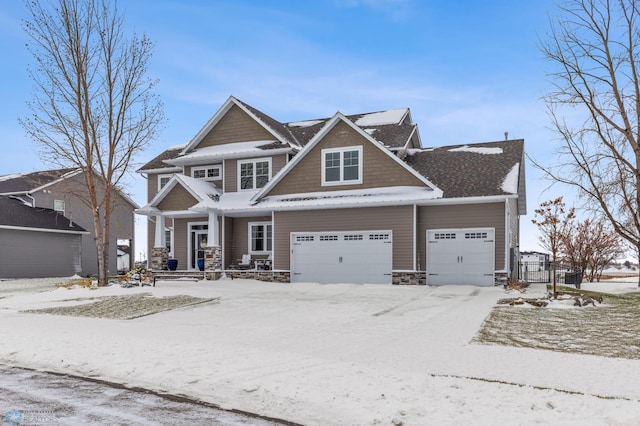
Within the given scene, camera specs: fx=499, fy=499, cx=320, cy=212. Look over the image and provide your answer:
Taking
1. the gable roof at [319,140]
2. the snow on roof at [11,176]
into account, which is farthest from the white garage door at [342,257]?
the snow on roof at [11,176]

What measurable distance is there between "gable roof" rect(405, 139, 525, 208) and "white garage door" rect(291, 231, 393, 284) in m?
3.56

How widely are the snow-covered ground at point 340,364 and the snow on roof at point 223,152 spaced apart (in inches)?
516

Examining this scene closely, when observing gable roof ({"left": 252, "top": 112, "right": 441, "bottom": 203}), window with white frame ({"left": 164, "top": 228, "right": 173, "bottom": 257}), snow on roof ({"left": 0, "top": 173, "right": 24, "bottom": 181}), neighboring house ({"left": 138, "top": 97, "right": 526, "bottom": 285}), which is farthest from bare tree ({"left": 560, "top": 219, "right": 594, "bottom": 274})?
snow on roof ({"left": 0, "top": 173, "right": 24, "bottom": 181})

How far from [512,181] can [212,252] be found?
13943 mm

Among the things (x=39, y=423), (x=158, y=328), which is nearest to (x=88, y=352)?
(x=158, y=328)

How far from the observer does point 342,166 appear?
22219 millimetres

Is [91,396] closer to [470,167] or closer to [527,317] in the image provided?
[527,317]

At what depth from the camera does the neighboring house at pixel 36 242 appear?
97.3ft

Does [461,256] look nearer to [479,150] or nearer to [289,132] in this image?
[479,150]

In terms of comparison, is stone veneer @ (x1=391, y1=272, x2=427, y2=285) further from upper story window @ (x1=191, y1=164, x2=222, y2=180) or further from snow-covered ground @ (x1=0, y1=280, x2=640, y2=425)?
upper story window @ (x1=191, y1=164, x2=222, y2=180)

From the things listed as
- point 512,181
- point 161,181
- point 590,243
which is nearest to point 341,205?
point 512,181

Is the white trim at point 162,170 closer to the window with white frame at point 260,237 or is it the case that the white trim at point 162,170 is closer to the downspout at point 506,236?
the window with white frame at point 260,237

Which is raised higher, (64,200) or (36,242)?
(64,200)

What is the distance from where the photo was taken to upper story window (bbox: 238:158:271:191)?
2589 centimetres
